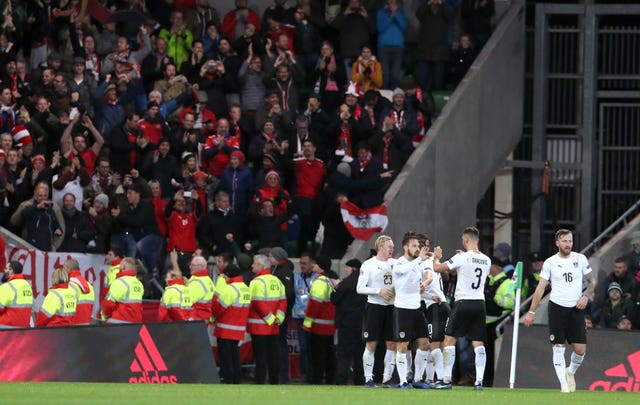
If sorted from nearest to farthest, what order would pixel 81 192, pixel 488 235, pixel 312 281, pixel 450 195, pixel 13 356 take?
pixel 13 356 < pixel 312 281 < pixel 81 192 < pixel 450 195 < pixel 488 235

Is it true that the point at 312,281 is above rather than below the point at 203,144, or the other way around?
below

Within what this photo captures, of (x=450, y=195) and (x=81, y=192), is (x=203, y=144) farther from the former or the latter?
(x=450, y=195)

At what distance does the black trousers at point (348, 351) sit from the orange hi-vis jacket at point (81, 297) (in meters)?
3.96

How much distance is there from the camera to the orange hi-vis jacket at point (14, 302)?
73.9 ft

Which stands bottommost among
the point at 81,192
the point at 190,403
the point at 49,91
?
the point at 190,403

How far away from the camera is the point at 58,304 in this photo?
22.7 m

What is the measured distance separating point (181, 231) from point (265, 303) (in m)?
3.28

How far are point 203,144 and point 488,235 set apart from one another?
7744mm

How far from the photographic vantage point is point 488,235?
3419 cm

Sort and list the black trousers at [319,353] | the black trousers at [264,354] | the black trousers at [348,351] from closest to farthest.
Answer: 1. the black trousers at [264,354]
2. the black trousers at [348,351]
3. the black trousers at [319,353]

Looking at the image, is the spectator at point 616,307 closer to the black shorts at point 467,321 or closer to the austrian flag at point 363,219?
the austrian flag at point 363,219

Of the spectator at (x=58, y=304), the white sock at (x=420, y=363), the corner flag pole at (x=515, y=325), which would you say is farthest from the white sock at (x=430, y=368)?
the spectator at (x=58, y=304)

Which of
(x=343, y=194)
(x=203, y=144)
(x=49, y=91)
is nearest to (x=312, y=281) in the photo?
(x=343, y=194)

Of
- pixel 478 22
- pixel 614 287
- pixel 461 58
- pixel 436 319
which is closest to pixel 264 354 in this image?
pixel 436 319
